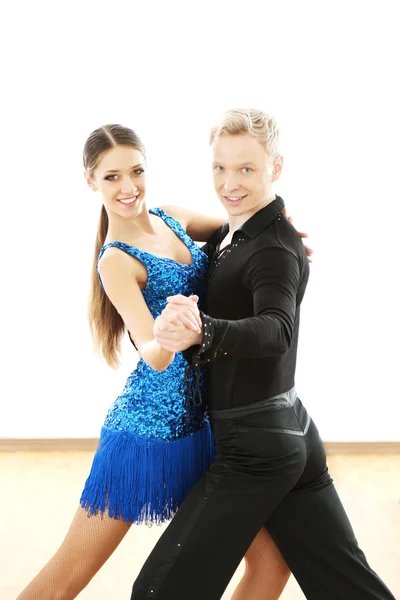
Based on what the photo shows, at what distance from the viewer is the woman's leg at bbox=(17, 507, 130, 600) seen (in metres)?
1.91

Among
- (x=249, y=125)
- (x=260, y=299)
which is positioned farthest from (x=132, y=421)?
(x=249, y=125)

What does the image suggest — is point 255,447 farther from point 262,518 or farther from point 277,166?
point 277,166

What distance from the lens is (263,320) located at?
5.31 ft

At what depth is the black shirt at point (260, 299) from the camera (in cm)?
167

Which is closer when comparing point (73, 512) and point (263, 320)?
point (263, 320)

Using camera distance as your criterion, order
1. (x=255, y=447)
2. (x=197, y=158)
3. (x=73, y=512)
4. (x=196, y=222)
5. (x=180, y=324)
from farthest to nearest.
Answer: (x=197, y=158)
(x=73, y=512)
(x=196, y=222)
(x=255, y=447)
(x=180, y=324)

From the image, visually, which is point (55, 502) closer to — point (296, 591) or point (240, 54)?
point (296, 591)

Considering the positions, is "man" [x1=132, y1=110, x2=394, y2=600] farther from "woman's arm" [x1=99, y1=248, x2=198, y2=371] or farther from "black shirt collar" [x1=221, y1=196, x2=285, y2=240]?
"woman's arm" [x1=99, y1=248, x2=198, y2=371]

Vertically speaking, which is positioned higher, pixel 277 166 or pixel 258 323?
pixel 277 166

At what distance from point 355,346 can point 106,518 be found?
9.64 ft

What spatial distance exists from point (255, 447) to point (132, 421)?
356 millimetres

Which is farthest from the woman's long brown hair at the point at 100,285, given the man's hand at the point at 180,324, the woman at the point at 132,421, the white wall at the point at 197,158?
the white wall at the point at 197,158

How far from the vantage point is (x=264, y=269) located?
69.2 inches

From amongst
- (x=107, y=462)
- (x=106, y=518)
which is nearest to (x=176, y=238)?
(x=107, y=462)
